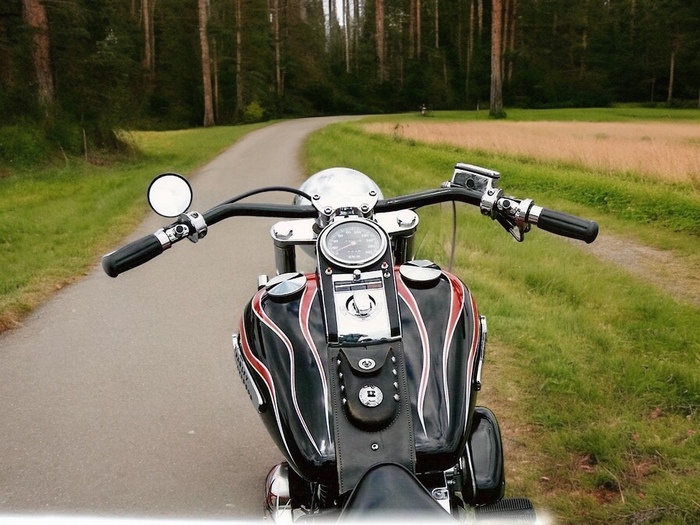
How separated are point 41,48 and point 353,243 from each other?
16.6m

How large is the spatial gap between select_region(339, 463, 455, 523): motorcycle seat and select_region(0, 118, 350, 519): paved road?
183 centimetres

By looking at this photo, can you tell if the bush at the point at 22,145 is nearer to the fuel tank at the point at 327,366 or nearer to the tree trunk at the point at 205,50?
the fuel tank at the point at 327,366

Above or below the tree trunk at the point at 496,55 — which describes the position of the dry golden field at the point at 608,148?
below

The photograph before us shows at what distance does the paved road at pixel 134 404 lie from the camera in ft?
10.7

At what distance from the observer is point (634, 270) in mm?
7473

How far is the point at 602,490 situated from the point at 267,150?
17429 millimetres

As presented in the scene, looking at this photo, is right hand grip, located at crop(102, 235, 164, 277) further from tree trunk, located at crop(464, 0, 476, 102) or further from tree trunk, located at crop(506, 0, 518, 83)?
tree trunk, located at crop(464, 0, 476, 102)

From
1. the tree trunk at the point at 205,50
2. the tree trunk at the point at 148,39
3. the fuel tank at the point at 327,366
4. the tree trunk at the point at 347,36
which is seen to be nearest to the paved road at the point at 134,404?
the fuel tank at the point at 327,366

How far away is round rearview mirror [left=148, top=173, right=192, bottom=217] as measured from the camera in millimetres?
2242

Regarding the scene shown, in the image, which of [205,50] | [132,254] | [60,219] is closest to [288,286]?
[132,254]

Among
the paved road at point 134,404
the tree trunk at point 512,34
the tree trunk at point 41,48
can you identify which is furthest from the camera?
the tree trunk at point 512,34

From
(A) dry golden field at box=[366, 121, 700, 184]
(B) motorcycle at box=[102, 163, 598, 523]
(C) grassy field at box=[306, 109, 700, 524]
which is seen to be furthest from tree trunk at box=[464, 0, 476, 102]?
(B) motorcycle at box=[102, 163, 598, 523]

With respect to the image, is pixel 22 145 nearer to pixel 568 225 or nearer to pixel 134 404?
pixel 134 404

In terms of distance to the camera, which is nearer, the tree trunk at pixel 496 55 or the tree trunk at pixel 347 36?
the tree trunk at pixel 496 55
